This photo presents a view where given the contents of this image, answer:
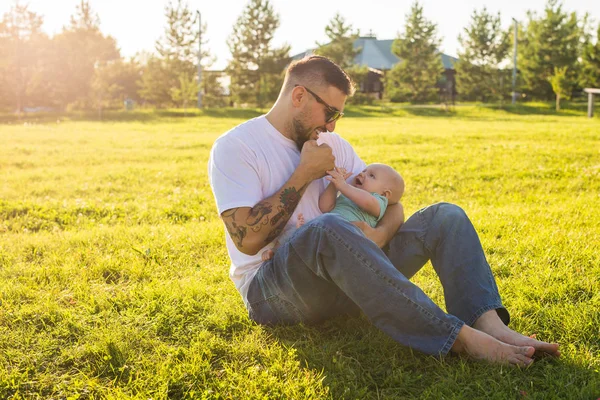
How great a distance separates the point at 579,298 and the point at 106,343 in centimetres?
312

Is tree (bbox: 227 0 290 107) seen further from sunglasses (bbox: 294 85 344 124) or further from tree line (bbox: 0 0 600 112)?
sunglasses (bbox: 294 85 344 124)

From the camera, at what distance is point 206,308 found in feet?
13.1

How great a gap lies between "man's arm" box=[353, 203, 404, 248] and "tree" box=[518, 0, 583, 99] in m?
44.8

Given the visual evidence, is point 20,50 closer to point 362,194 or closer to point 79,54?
point 79,54

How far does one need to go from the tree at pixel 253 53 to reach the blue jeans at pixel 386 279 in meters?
42.0

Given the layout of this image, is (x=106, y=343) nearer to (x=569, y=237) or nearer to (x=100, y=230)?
(x=100, y=230)

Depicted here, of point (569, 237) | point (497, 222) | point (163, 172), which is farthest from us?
point (163, 172)

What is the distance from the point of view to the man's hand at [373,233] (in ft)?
11.3

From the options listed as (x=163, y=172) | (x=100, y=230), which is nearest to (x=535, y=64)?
(x=163, y=172)

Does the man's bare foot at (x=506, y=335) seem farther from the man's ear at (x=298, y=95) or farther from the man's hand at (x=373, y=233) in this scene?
the man's ear at (x=298, y=95)

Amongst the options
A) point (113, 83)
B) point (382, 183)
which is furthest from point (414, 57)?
point (382, 183)

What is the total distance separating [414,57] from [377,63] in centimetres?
1627

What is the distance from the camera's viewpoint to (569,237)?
5.38 m

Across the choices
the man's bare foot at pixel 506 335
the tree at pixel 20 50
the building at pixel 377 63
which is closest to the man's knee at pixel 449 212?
the man's bare foot at pixel 506 335
